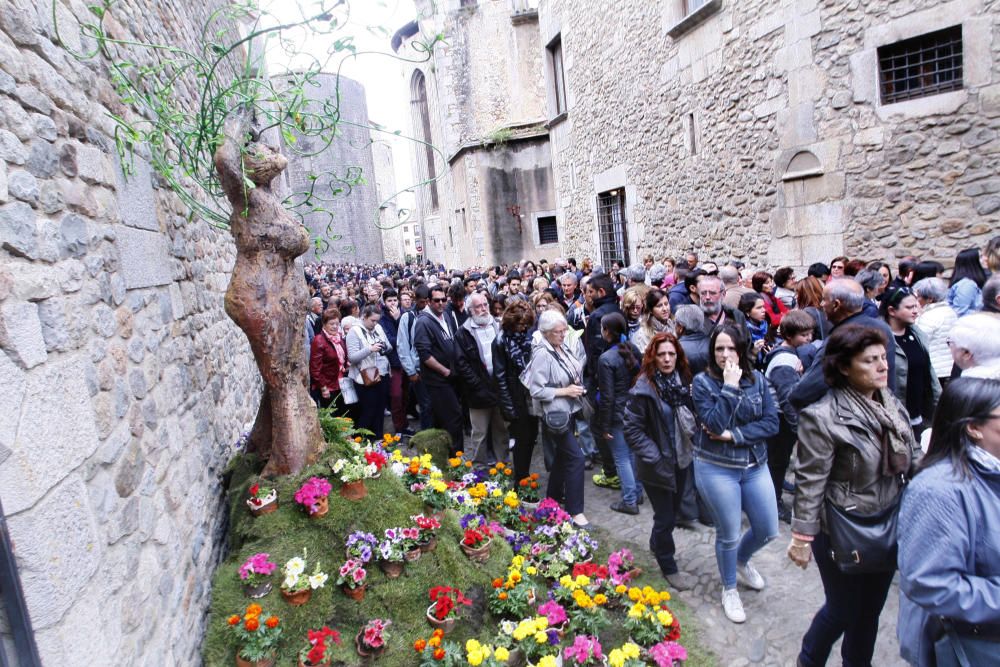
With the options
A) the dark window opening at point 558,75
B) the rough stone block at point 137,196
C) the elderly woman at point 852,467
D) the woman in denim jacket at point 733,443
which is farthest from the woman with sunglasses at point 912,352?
the dark window opening at point 558,75

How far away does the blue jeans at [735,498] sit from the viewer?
11.0 ft

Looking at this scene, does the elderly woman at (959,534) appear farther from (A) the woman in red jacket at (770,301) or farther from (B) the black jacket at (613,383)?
(A) the woman in red jacket at (770,301)

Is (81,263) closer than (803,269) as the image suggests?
Yes

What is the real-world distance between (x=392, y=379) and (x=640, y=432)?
3.65 meters

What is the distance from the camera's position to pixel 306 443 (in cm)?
381

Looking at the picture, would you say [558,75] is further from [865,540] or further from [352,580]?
[865,540]

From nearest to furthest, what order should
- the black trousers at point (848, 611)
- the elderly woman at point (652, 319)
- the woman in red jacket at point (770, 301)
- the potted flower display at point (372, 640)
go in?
the black trousers at point (848, 611) < the potted flower display at point (372, 640) < the elderly woman at point (652, 319) < the woman in red jacket at point (770, 301)

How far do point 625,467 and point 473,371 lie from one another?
1.61 metres

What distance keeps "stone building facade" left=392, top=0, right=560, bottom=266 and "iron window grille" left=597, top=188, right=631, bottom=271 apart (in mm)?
5462

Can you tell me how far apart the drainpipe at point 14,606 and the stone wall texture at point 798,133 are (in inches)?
357

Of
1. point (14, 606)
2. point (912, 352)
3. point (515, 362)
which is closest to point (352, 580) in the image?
point (14, 606)

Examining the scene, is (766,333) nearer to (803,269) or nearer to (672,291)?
(672,291)

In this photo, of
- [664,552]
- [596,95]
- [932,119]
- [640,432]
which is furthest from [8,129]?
[596,95]

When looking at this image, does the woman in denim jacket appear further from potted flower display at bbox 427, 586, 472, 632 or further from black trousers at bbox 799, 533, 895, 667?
potted flower display at bbox 427, 586, 472, 632
